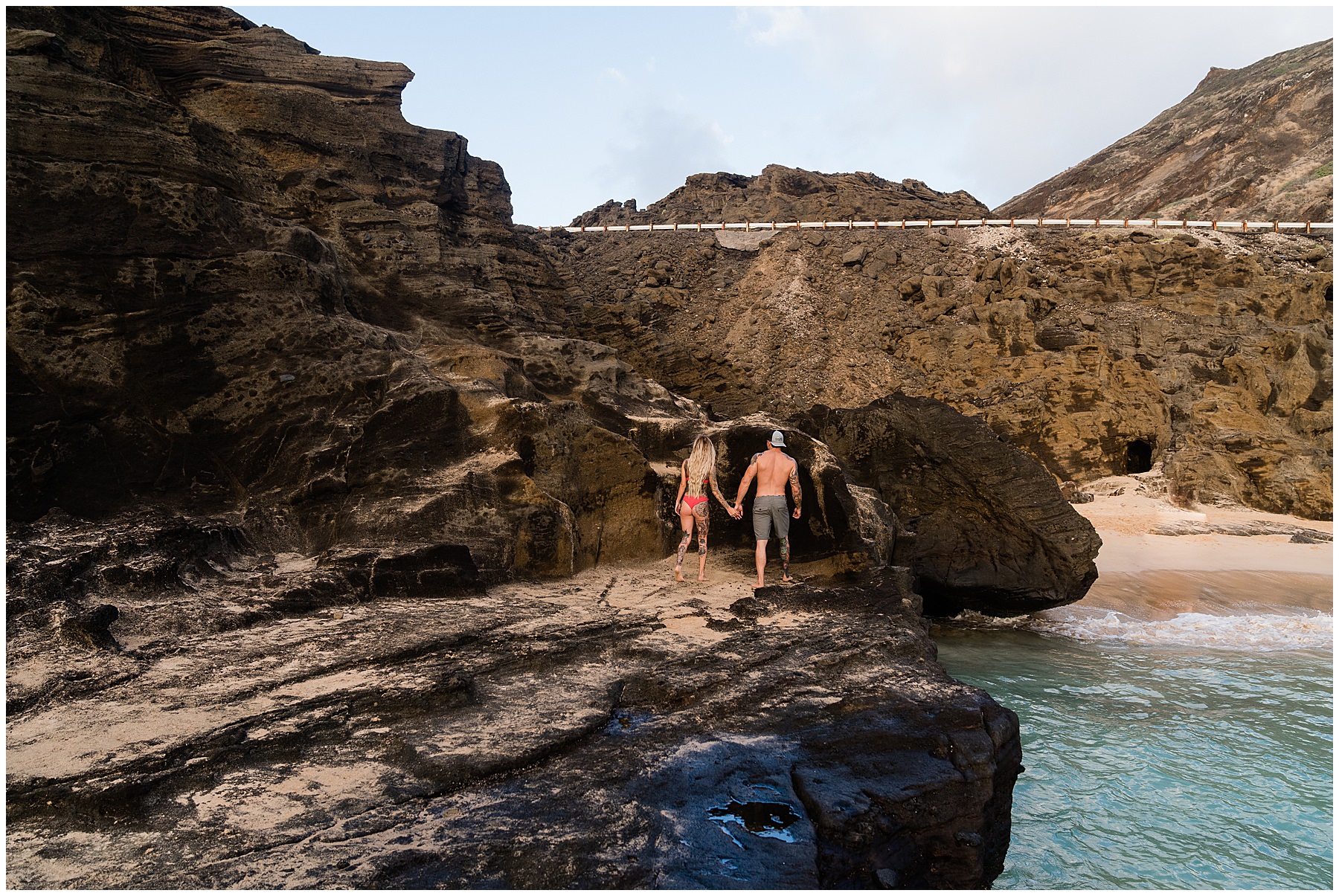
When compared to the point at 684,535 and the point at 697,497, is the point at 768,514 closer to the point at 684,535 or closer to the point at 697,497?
the point at 697,497

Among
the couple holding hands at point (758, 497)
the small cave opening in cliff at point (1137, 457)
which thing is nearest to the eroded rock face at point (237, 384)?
the couple holding hands at point (758, 497)

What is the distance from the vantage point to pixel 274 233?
8.24m

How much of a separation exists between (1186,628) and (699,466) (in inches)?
324

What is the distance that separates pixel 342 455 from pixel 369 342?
1.48 m

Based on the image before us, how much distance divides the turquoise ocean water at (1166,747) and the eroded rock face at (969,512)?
2.34 ft

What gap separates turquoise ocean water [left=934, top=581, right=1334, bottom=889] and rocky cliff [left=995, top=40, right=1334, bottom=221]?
3198 cm

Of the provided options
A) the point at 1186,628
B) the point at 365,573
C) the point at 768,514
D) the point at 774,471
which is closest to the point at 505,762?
the point at 365,573

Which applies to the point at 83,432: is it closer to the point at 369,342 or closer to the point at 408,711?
the point at 369,342

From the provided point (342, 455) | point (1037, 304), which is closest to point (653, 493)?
point (342, 455)

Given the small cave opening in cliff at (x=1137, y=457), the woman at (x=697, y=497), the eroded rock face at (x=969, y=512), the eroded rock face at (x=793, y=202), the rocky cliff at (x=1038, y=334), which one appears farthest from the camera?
the eroded rock face at (x=793, y=202)

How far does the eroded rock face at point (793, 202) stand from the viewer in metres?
31.0

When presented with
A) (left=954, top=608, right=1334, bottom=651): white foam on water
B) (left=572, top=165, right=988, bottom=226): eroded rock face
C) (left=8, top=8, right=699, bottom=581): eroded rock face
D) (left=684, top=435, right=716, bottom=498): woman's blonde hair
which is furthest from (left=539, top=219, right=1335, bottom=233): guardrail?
(left=684, top=435, right=716, bottom=498): woman's blonde hair

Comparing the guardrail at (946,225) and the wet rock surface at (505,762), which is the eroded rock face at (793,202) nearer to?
the guardrail at (946,225)

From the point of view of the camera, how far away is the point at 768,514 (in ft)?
22.9
